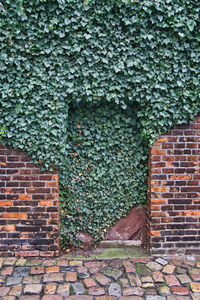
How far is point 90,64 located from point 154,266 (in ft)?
8.27

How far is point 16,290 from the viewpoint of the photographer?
266 cm

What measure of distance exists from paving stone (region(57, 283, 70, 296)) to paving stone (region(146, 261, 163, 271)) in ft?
3.28

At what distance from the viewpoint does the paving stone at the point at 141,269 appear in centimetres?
293

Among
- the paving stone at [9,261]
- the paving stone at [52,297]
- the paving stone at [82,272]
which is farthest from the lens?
the paving stone at [9,261]

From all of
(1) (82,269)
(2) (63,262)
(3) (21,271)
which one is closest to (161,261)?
(1) (82,269)

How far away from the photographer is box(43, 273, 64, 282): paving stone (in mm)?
2803

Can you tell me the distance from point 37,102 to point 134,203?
183 centimetres

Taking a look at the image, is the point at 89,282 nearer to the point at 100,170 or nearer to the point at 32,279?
the point at 32,279

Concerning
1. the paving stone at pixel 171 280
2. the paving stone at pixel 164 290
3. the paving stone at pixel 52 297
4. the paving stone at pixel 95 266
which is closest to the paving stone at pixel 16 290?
the paving stone at pixel 52 297

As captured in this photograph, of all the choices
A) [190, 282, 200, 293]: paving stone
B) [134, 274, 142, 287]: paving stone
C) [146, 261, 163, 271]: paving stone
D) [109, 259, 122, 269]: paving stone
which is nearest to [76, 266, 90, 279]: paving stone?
[109, 259, 122, 269]: paving stone

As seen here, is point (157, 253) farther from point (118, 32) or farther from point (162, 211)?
point (118, 32)

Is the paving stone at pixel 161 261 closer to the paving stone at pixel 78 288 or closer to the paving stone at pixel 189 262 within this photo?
the paving stone at pixel 189 262

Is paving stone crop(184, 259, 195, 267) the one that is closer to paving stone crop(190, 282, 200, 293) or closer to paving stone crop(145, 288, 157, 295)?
paving stone crop(190, 282, 200, 293)

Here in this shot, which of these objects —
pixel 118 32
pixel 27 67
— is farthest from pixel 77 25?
pixel 27 67
